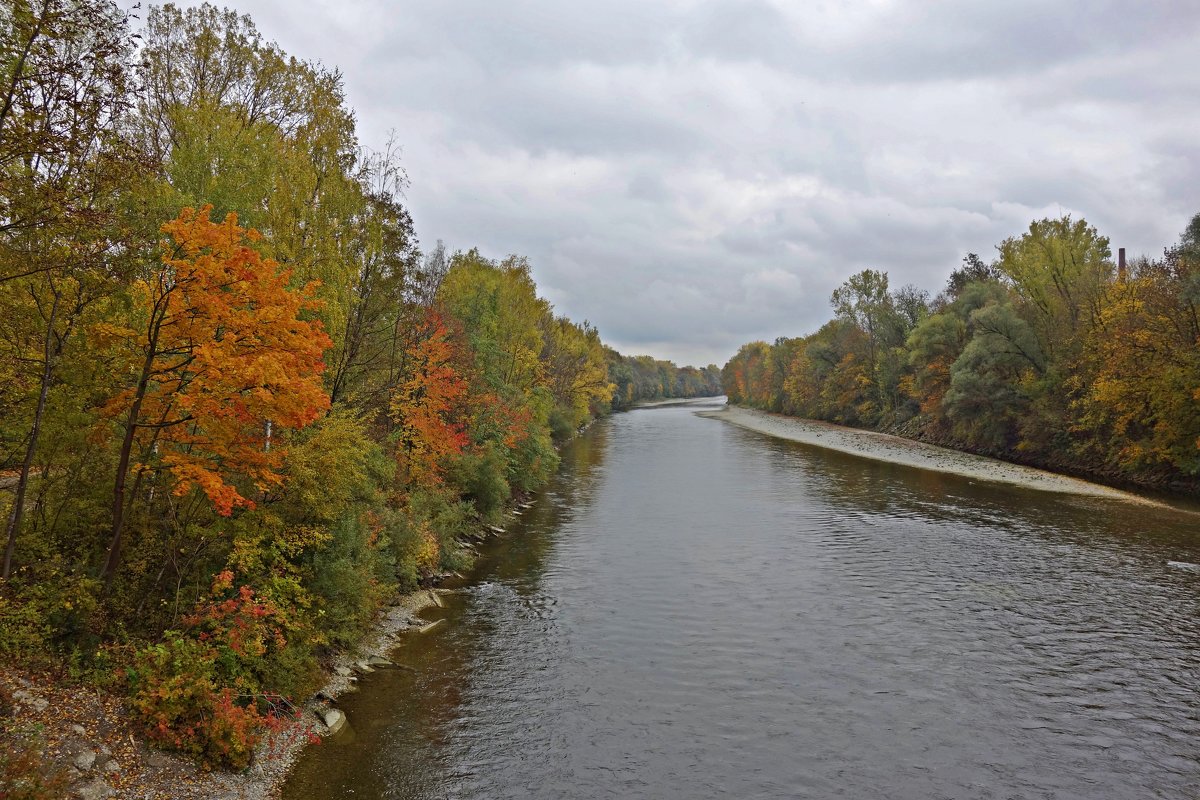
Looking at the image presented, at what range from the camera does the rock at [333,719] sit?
37.0ft

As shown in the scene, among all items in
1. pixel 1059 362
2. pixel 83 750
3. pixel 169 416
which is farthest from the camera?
pixel 1059 362

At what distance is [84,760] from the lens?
7.95m

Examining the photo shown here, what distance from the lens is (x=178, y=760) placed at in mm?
8938

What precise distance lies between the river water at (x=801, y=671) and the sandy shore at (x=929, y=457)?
784 cm

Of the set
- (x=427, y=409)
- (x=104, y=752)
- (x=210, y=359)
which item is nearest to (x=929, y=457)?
(x=427, y=409)

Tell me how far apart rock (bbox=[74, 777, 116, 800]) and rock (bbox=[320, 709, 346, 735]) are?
12.3 ft

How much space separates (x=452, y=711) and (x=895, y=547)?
712 inches

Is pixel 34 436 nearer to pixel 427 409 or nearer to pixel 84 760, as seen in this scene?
pixel 84 760

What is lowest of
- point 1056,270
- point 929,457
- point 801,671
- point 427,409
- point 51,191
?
point 801,671

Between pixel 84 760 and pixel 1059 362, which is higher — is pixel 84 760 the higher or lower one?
the lower one

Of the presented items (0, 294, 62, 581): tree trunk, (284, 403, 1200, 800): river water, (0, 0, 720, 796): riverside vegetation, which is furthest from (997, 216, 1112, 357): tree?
(0, 294, 62, 581): tree trunk

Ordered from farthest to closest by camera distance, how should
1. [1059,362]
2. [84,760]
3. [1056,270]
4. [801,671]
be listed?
1. [1056,270]
2. [1059,362]
3. [801,671]
4. [84,760]

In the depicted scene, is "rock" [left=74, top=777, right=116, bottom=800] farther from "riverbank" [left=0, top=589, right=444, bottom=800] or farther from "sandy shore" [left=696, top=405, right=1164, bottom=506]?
"sandy shore" [left=696, top=405, right=1164, bottom=506]

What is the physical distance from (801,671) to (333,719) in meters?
9.57
